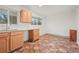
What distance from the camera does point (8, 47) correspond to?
11.5 feet

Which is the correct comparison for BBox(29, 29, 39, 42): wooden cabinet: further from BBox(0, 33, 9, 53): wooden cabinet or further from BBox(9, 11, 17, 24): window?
BBox(0, 33, 9, 53): wooden cabinet

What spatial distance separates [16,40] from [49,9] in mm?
1345

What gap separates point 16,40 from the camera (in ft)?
12.7

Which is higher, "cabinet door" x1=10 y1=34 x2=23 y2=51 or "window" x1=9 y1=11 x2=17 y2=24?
"window" x1=9 y1=11 x2=17 y2=24

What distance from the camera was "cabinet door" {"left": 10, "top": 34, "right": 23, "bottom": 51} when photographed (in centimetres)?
364

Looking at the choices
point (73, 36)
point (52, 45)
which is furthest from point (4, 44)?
point (73, 36)

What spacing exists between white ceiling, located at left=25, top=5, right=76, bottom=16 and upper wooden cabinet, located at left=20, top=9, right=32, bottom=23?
0.81 feet

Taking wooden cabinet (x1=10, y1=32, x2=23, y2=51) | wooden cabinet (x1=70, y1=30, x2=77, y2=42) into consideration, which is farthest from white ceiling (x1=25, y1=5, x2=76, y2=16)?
wooden cabinet (x1=10, y1=32, x2=23, y2=51)

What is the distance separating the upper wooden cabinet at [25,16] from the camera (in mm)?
3873

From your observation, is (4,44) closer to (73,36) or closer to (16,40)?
(16,40)

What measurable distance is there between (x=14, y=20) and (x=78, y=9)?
2002 mm

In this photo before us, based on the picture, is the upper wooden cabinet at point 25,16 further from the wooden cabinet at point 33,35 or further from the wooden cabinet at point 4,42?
the wooden cabinet at point 4,42

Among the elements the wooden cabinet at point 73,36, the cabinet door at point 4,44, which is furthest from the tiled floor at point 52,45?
the cabinet door at point 4,44
